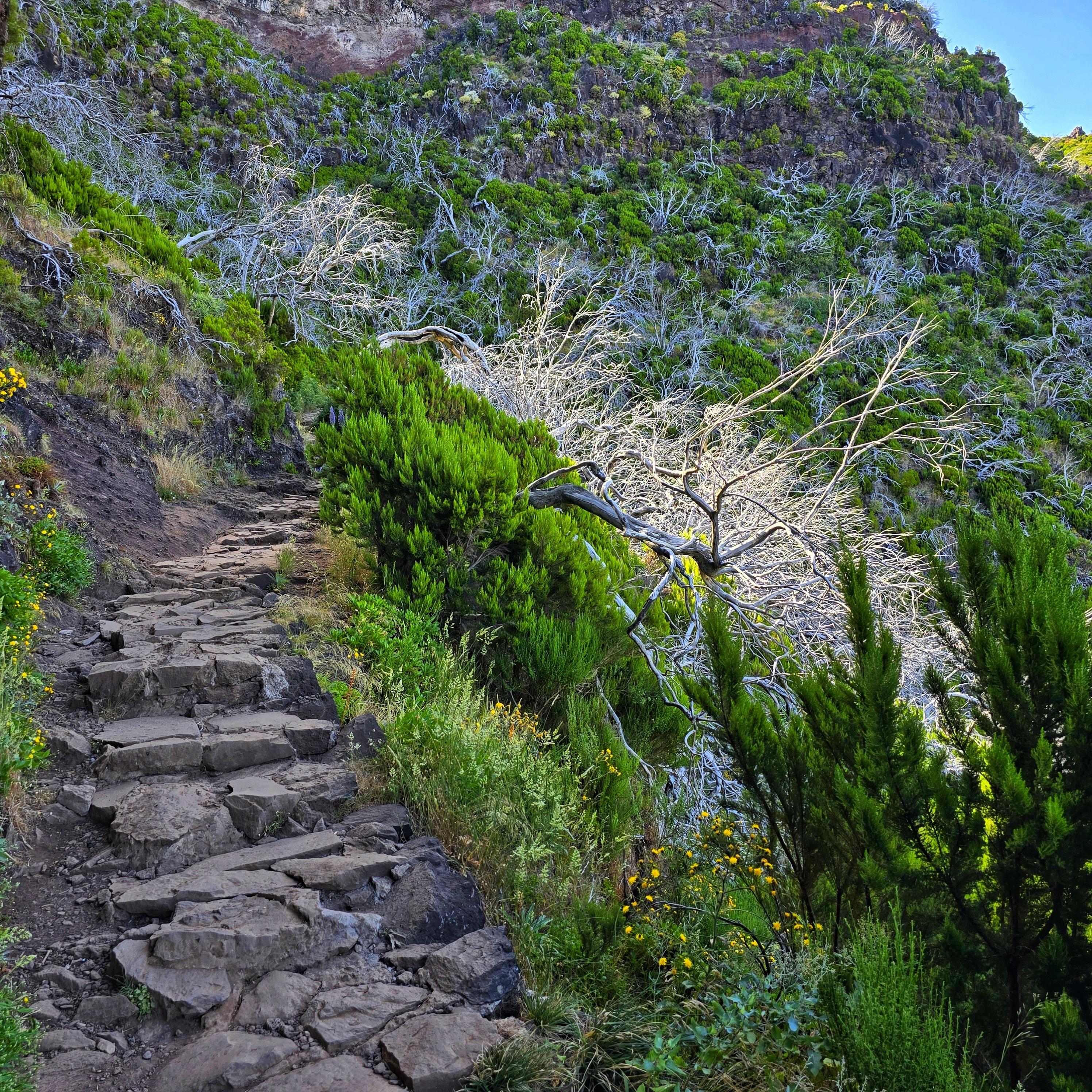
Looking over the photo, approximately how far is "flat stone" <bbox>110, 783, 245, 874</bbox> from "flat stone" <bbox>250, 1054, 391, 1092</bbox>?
1147 millimetres

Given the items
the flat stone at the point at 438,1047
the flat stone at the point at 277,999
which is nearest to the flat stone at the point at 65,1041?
the flat stone at the point at 277,999

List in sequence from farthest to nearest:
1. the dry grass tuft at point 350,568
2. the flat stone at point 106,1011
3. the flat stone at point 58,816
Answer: the dry grass tuft at point 350,568
the flat stone at point 58,816
the flat stone at point 106,1011

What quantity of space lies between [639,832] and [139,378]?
24.2 ft

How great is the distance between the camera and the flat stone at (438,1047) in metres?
2.09

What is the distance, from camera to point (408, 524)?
18.5 feet

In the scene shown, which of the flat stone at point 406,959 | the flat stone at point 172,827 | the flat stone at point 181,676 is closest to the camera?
the flat stone at point 406,959

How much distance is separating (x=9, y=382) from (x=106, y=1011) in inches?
199

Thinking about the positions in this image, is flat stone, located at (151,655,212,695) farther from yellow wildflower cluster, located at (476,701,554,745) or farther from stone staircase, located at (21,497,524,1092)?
yellow wildflower cluster, located at (476,701,554,745)

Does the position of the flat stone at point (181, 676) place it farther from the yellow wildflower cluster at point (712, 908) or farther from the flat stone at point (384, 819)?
the yellow wildflower cluster at point (712, 908)

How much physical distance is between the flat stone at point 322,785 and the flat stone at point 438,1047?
1213 millimetres

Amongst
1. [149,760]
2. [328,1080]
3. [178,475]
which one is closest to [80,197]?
[178,475]

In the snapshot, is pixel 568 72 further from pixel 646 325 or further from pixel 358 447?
pixel 358 447

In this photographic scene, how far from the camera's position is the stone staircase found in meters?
2.17

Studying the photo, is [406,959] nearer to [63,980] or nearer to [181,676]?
[63,980]
